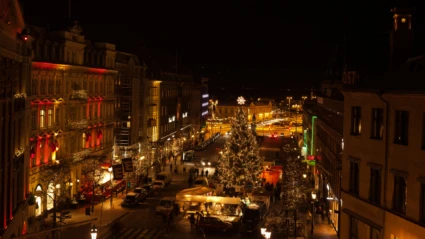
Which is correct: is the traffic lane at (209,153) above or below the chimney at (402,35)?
below

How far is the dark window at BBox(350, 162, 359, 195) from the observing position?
2482 cm

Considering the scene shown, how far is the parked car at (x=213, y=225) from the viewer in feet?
131

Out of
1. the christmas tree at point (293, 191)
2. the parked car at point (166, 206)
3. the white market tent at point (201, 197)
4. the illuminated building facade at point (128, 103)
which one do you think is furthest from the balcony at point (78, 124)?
the christmas tree at point (293, 191)

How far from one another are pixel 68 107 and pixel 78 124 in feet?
6.74

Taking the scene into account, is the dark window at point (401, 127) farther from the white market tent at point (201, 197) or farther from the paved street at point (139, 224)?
the white market tent at point (201, 197)

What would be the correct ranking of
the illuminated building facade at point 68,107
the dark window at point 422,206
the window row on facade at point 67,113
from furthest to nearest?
the window row on facade at point 67,113 → the illuminated building facade at point 68,107 → the dark window at point 422,206

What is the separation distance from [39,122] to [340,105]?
23.6 meters

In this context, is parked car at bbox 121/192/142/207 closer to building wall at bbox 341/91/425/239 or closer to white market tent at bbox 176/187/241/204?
white market tent at bbox 176/187/241/204

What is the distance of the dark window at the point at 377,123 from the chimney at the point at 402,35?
439 centimetres

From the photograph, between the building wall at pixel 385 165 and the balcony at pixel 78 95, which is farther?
the balcony at pixel 78 95

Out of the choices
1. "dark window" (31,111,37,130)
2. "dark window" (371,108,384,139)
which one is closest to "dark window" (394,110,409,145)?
"dark window" (371,108,384,139)

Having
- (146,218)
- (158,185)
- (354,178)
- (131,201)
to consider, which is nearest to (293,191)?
(146,218)

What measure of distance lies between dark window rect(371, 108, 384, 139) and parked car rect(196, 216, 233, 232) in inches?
734

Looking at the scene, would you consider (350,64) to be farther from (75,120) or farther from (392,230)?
(392,230)
